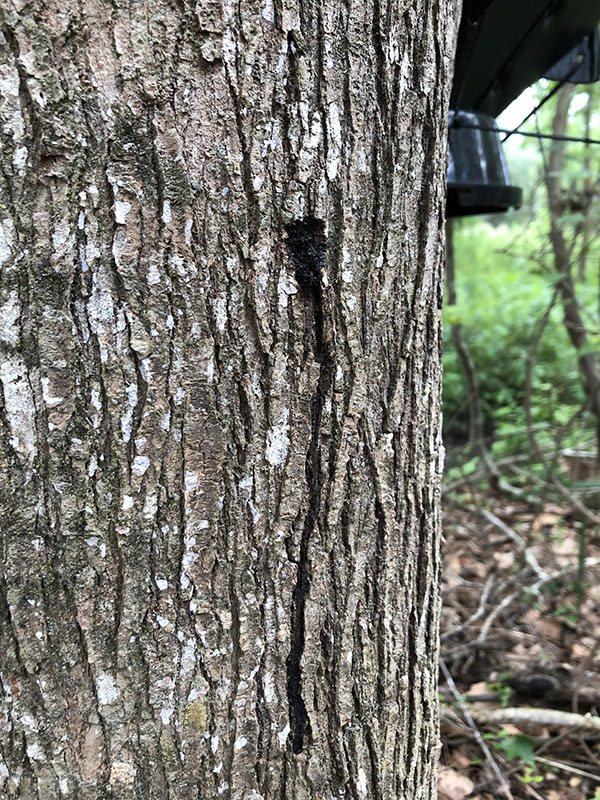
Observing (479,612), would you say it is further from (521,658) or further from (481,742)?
A: (481,742)

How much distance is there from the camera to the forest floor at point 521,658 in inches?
91.2

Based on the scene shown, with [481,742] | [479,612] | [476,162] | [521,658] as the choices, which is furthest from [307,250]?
[479,612]

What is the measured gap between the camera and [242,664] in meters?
1.00

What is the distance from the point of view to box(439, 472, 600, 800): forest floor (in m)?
2.32

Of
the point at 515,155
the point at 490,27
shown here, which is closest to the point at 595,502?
the point at 490,27

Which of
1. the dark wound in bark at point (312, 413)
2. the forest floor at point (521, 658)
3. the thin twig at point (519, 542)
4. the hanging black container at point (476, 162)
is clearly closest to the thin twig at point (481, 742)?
the forest floor at point (521, 658)

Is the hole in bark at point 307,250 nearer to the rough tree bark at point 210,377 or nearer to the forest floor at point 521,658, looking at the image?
the rough tree bark at point 210,377

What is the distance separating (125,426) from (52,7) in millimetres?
609

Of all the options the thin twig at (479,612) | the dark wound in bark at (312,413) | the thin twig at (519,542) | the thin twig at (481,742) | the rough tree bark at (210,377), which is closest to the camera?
the rough tree bark at (210,377)

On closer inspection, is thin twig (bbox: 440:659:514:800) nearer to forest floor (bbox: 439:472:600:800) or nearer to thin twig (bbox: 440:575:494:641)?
forest floor (bbox: 439:472:600:800)

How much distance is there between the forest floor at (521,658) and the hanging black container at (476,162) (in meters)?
2.16

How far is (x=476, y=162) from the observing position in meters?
2.11

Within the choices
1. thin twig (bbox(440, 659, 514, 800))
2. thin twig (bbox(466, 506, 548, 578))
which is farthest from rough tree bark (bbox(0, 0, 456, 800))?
thin twig (bbox(466, 506, 548, 578))

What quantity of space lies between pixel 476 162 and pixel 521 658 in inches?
99.1
